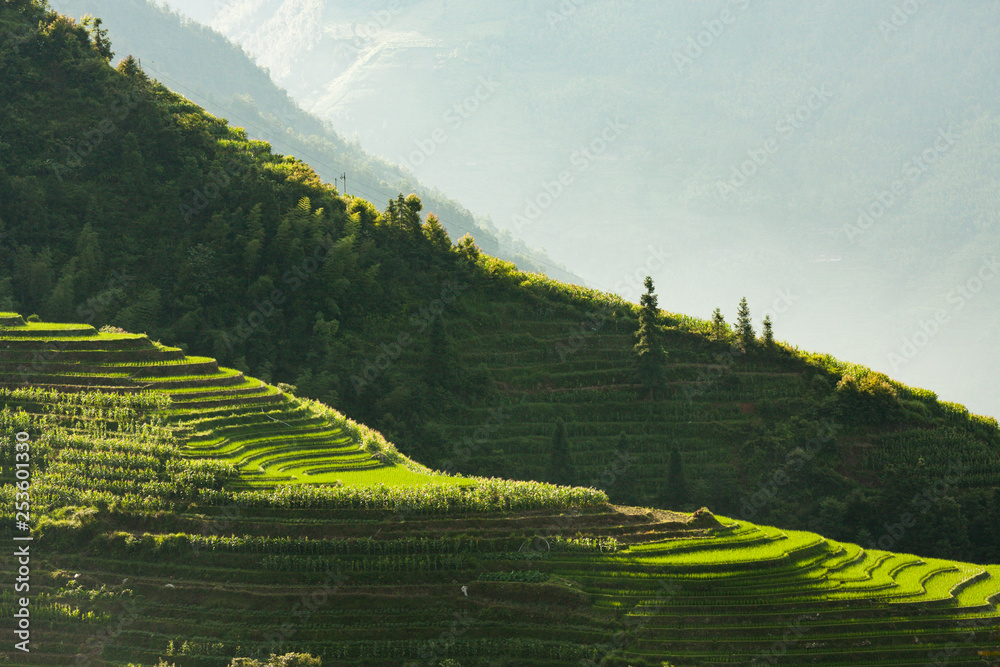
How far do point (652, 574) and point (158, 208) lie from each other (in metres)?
38.7

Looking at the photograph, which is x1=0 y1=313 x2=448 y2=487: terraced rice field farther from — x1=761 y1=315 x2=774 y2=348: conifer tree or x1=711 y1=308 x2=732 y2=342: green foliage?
x1=761 y1=315 x2=774 y2=348: conifer tree

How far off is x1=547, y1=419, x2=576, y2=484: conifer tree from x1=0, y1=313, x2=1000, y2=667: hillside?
1023 centimetres

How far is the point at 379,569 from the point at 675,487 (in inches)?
751

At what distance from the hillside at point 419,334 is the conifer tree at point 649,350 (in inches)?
34.1

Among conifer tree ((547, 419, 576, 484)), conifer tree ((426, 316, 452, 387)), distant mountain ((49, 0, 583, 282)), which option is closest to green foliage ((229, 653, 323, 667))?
conifer tree ((547, 419, 576, 484))

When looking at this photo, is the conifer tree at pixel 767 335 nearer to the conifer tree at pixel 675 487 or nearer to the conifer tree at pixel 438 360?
the conifer tree at pixel 675 487

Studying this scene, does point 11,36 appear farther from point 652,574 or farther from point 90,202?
point 652,574

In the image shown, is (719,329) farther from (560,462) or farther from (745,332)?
(560,462)

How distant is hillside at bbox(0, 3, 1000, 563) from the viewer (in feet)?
142

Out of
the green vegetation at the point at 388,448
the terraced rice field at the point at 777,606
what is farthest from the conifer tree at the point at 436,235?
the terraced rice field at the point at 777,606

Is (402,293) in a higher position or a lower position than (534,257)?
lower

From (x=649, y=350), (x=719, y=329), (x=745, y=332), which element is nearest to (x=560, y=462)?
(x=649, y=350)

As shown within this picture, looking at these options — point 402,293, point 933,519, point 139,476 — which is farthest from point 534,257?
point 139,476

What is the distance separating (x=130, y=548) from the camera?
86.9 feet
